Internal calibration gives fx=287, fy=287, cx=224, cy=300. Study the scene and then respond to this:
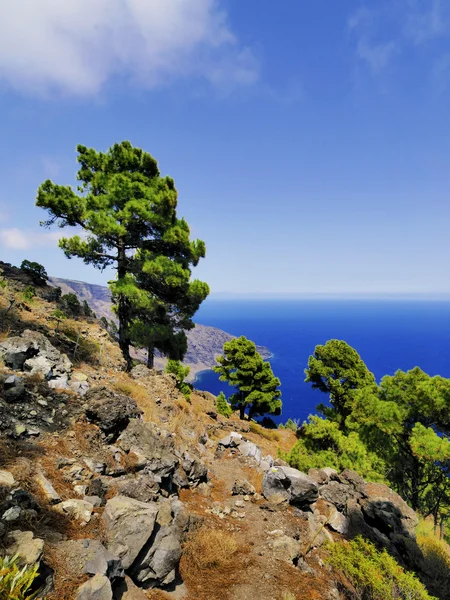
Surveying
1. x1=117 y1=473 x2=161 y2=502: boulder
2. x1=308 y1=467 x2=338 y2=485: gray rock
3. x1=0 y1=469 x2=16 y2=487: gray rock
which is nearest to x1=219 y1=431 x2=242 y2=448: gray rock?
x1=308 y1=467 x2=338 y2=485: gray rock

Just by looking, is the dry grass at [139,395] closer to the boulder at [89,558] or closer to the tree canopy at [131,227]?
Answer: the tree canopy at [131,227]

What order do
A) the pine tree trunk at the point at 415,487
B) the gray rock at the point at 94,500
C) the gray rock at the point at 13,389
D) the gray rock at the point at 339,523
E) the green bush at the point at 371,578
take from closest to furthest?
the green bush at the point at 371,578 < the gray rock at the point at 94,500 < the gray rock at the point at 13,389 < the gray rock at the point at 339,523 < the pine tree trunk at the point at 415,487

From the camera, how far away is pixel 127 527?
5.27 meters

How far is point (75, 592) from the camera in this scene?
3.87 m

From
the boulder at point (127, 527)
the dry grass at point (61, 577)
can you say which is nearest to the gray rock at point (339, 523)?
the boulder at point (127, 527)

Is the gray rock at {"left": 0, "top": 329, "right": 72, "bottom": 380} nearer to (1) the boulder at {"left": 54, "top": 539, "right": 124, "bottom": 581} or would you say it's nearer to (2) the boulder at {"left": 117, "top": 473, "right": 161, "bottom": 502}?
(2) the boulder at {"left": 117, "top": 473, "right": 161, "bottom": 502}

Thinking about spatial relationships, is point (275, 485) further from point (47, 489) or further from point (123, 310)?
point (123, 310)

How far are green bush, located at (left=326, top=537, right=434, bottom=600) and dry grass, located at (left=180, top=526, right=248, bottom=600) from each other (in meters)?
2.26

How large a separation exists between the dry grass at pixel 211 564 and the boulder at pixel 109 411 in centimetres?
364

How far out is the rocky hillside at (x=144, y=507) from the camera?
4.70 metres

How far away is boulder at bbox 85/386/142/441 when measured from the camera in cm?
854

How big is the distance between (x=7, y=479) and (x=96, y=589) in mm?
2618

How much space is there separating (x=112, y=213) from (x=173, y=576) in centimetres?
1566

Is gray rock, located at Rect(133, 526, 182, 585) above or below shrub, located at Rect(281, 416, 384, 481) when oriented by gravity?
above
